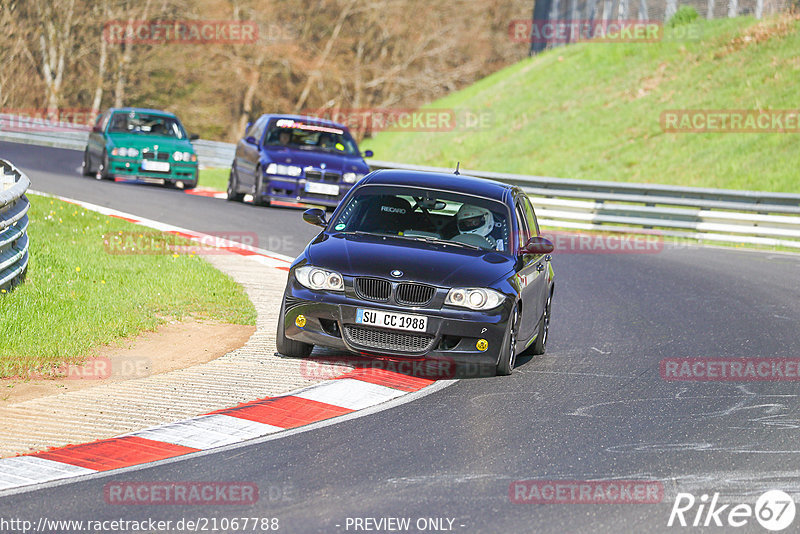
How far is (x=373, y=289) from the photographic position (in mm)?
9148

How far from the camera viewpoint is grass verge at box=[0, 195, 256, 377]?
30.8 feet

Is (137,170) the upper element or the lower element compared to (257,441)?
lower

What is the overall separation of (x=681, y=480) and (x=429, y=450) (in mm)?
1408

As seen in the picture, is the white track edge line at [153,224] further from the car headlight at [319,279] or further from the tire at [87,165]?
the car headlight at [319,279]

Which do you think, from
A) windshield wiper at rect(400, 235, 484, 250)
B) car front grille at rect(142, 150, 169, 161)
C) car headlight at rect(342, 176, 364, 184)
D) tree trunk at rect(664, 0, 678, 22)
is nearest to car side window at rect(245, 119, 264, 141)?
car headlight at rect(342, 176, 364, 184)

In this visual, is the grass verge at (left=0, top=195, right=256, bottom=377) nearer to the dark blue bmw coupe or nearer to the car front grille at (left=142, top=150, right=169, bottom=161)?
the dark blue bmw coupe

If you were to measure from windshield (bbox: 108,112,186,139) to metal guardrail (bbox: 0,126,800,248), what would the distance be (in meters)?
5.20

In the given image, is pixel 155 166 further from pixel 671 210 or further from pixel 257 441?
pixel 257 441

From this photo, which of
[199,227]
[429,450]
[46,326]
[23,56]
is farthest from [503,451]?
[23,56]

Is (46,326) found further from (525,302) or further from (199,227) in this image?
(199,227)

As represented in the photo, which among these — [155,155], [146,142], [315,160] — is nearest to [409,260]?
[315,160]

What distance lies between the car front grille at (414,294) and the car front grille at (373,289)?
0.27 feet

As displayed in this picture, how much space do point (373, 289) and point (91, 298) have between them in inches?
143

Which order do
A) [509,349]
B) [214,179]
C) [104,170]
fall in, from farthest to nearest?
[214,179] < [104,170] < [509,349]
